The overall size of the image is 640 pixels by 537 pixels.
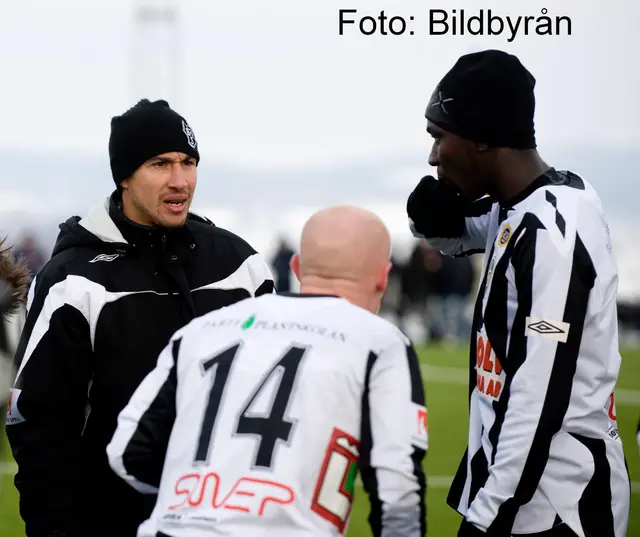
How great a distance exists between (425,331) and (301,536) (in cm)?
2083

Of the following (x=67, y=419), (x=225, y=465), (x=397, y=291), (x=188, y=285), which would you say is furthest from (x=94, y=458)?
(x=397, y=291)

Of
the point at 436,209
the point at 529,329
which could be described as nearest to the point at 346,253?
the point at 529,329

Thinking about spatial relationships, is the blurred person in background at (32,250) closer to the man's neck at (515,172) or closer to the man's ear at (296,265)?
the man's neck at (515,172)

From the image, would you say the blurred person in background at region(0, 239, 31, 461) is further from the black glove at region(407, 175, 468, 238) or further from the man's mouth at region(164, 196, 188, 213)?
the black glove at region(407, 175, 468, 238)

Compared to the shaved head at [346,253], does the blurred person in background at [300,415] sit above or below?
below

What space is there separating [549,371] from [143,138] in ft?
6.13

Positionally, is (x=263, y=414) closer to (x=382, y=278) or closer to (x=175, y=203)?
(x=382, y=278)

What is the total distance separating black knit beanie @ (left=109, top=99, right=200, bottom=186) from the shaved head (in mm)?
1410

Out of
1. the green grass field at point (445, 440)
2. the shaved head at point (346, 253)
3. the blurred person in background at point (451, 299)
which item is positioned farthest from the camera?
the blurred person in background at point (451, 299)

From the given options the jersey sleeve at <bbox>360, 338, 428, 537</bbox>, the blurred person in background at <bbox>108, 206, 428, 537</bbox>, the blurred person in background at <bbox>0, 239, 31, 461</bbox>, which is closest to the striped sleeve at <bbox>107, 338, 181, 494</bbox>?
the blurred person in background at <bbox>108, 206, 428, 537</bbox>

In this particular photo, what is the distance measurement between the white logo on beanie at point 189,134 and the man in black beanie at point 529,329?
109cm

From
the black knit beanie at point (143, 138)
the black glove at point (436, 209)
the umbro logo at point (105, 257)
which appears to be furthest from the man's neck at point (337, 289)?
the black knit beanie at point (143, 138)

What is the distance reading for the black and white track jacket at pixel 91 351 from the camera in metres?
4.09

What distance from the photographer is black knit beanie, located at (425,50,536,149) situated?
374 centimetres
